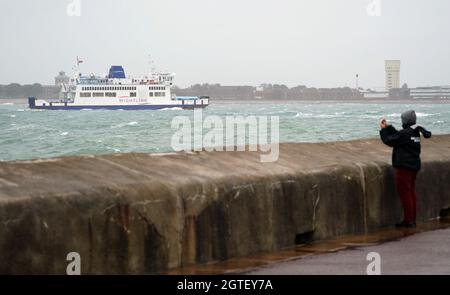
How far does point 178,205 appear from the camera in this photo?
5.86 m

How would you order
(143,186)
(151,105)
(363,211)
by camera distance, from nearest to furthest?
(143,186) → (363,211) → (151,105)

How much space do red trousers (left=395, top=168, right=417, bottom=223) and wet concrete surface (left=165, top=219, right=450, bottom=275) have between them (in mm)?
352

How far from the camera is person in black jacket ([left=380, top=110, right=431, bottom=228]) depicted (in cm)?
766

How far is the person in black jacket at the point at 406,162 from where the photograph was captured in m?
7.66

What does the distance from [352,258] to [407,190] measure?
5.53ft

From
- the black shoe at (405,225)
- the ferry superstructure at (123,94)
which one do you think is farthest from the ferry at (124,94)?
the black shoe at (405,225)

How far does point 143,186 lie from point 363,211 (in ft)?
7.83

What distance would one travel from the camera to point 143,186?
5711mm

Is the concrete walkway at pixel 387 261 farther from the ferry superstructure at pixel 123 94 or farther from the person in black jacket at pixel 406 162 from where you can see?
the ferry superstructure at pixel 123 94

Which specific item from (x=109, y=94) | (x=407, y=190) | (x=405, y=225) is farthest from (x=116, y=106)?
(x=407, y=190)

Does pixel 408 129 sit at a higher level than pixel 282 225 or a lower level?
higher

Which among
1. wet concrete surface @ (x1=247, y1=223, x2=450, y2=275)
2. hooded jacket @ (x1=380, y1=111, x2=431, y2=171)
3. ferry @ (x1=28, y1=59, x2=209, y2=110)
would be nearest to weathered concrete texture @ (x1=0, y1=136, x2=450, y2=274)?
hooded jacket @ (x1=380, y1=111, x2=431, y2=171)
